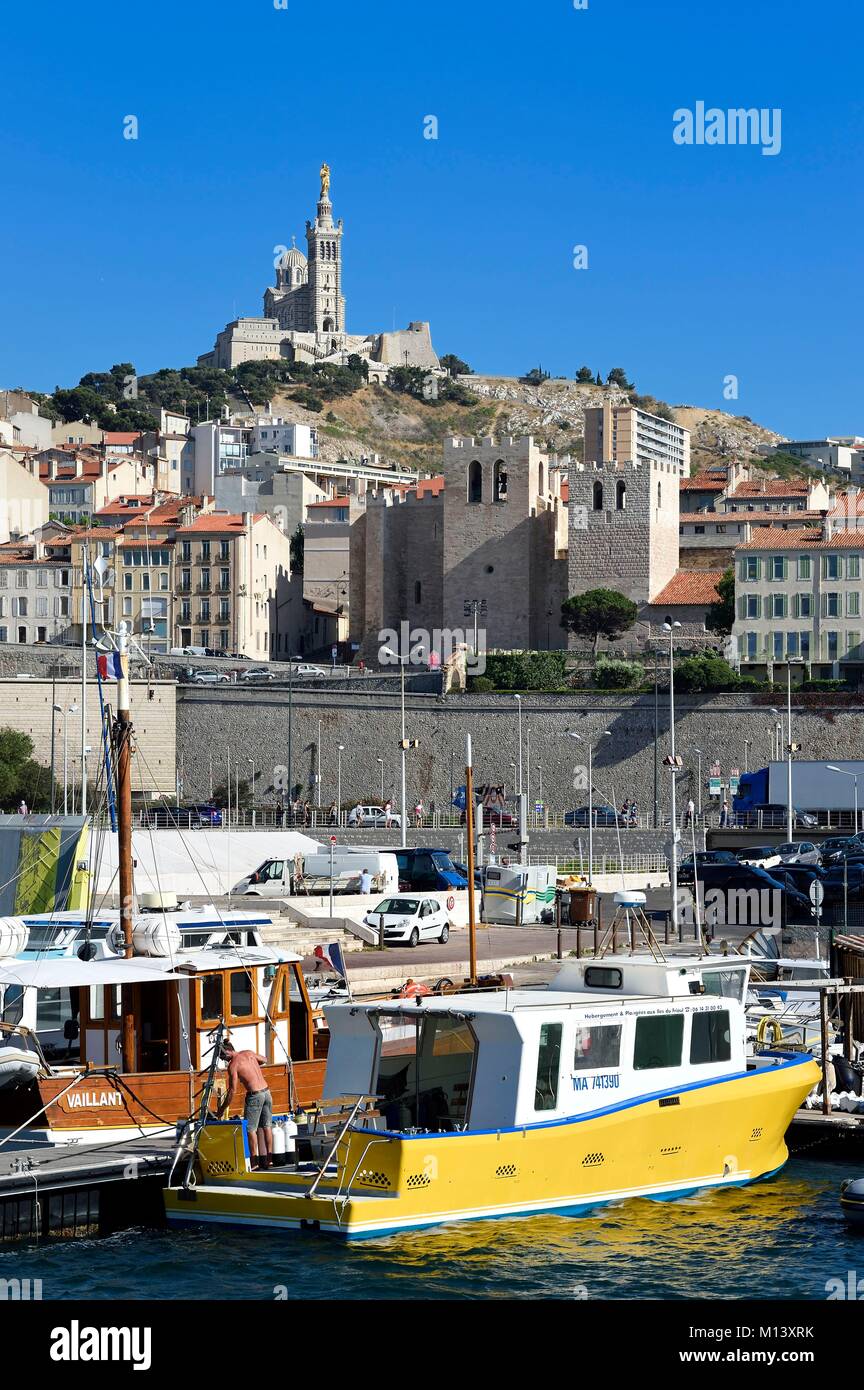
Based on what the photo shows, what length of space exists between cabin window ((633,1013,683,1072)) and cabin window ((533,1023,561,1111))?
3.29ft

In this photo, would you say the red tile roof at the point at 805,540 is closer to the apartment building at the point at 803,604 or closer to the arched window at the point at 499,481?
the apartment building at the point at 803,604

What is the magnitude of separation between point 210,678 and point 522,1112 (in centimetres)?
5732

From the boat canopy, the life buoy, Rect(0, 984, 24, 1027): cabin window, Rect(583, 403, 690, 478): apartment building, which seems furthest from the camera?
Rect(583, 403, 690, 478): apartment building

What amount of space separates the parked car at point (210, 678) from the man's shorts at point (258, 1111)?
54.9 m

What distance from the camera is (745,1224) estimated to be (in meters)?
17.3

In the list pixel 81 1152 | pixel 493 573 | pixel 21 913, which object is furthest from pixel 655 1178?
pixel 493 573

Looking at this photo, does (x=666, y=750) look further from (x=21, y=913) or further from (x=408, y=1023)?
(x=408, y=1023)

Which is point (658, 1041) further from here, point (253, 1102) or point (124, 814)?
point (124, 814)

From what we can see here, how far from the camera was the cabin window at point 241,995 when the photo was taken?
63.7ft

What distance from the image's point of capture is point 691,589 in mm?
83938

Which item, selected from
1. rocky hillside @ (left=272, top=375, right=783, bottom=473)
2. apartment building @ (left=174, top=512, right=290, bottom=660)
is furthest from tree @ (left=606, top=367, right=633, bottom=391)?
apartment building @ (left=174, top=512, right=290, bottom=660)

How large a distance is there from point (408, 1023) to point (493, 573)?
68.9 metres

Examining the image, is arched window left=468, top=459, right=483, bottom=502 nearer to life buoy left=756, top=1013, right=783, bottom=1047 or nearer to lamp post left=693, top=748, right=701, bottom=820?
lamp post left=693, top=748, right=701, bottom=820

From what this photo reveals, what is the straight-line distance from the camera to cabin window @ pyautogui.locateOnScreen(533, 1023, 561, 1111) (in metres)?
17.3
